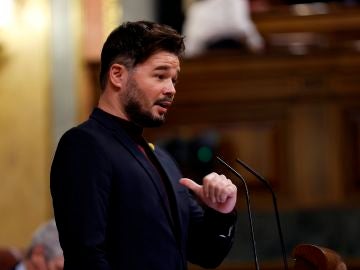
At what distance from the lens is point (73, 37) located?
206 inches

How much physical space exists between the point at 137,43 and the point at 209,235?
46 cm

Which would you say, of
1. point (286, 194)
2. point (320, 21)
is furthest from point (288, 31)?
point (286, 194)

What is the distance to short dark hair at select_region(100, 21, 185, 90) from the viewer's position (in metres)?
2.04

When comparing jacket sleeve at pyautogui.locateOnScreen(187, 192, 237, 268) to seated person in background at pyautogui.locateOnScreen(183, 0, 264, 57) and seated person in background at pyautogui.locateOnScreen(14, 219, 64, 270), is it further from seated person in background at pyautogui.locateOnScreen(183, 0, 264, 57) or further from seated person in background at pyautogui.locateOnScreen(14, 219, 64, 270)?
seated person in background at pyautogui.locateOnScreen(183, 0, 264, 57)

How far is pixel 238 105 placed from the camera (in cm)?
498

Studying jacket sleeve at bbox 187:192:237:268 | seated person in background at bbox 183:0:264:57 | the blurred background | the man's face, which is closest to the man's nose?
the man's face

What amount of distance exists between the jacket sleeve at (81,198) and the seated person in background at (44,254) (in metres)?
1.04

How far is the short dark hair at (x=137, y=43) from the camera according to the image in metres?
2.04

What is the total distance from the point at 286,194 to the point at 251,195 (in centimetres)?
17

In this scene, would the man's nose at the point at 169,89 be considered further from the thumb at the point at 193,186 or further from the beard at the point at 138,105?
the thumb at the point at 193,186

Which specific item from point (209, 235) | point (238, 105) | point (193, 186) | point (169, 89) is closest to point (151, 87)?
point (169, 89)

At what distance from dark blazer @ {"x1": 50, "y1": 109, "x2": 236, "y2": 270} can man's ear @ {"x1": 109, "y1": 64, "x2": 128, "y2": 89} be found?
0.09 metres

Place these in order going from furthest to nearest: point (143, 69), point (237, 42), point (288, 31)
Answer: point (288, 31) < point (237, 42) < point (143, 69)

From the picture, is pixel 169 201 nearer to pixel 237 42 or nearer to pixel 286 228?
pixel 286 228
